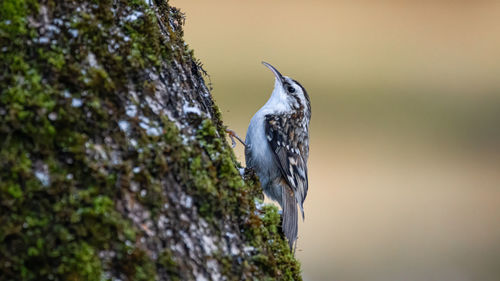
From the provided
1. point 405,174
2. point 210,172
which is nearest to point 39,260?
point 210,172

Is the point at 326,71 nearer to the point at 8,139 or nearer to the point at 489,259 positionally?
the point at 489,259

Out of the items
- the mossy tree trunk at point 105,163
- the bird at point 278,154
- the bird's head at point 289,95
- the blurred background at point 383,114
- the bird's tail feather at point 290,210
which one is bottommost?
the mossy tree trunk at point 105,163

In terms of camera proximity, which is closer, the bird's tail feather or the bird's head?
the bird's tail feather

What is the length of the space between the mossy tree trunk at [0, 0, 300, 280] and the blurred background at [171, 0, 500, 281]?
167 inches

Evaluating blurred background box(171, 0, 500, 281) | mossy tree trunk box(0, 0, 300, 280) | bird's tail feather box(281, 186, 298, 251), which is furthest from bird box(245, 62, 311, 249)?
blurred background box(171, 0, 500, 281)

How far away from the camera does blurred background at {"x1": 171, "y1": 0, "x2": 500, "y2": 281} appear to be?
610 centimetres

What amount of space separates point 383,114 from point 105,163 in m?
6.39

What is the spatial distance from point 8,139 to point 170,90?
1.58ft

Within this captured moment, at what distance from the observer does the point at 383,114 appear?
24.3ft

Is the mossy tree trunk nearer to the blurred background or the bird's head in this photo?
the bird's head

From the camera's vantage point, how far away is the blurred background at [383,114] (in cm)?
610

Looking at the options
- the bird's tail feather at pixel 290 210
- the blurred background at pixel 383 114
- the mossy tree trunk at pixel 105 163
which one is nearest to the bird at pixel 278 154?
the bird's tail feather at pixel 290 210

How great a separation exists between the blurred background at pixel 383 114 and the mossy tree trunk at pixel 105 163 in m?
4.24

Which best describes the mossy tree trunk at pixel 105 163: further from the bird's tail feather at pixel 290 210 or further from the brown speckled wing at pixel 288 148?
the brown speckled wing at pixel 288 148
